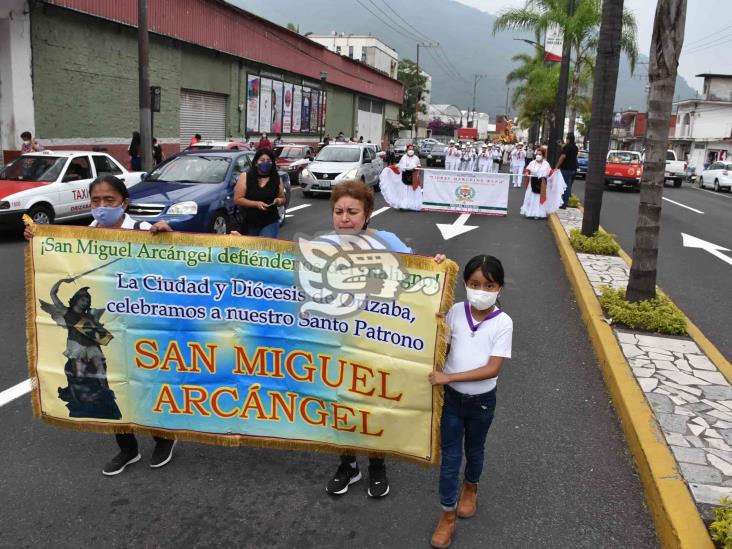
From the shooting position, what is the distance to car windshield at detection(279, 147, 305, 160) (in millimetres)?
24250

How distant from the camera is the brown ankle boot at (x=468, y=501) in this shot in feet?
11.6

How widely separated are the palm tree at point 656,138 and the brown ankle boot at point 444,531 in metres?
4.62

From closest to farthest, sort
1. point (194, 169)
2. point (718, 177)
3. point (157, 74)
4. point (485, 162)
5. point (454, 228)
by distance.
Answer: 1. point (194, 169)
2. point (454, 228)
3. point (157, 74)
4. point (485, 162)
5. point (718, 177)

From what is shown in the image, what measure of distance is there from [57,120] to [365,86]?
3755cm

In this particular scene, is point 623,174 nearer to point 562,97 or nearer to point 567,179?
point 562,97

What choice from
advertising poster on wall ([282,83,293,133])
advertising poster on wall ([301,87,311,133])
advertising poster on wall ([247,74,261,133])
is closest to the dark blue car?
advertising poster on wall ([247,74,261,133])

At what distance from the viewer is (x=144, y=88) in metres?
17.7

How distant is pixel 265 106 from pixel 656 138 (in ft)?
98.1

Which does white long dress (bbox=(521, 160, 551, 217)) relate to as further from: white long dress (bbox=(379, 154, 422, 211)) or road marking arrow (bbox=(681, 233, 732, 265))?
road marking arrow (bbox=(681, 233, 732, 265))

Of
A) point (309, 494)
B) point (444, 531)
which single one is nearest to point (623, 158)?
point (309, 494)

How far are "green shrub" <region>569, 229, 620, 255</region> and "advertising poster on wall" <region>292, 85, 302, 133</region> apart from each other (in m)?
29.9

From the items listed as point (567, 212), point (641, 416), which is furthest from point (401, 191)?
point (641, 416)

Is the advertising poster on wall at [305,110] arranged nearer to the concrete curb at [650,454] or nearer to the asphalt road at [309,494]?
the concrete curb at [650,454]

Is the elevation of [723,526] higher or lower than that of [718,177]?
lower
